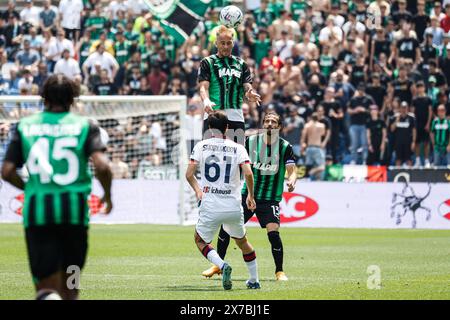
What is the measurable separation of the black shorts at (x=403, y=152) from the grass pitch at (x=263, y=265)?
4.18m

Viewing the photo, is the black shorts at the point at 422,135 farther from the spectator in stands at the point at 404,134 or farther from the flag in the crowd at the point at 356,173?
the flag in the crowd at the point at 356,173

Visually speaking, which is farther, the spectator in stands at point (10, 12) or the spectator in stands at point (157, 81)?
the spectator in stands at point (10, 12)

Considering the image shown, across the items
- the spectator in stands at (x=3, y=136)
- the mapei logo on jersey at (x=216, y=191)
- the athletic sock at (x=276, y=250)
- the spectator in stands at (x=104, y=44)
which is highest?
the spectator in stands at (x=104, y=44)

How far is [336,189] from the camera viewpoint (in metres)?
25.8

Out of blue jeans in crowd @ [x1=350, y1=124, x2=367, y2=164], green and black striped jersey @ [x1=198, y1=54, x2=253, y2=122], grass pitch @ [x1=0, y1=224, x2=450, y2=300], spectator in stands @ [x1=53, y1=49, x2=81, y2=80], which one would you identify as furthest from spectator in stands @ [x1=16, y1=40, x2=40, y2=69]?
green and black striped jersey @ [x1=198, y1=54, x2=253, y2=122]

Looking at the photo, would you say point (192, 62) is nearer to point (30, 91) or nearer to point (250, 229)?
point (30, 91)

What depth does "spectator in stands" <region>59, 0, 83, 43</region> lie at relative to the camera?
1345 inches

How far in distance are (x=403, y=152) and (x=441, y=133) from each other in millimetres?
1185

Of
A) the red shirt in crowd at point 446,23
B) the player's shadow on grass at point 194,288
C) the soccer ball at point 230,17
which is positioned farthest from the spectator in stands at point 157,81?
the player's shadow on grass at point 194,288

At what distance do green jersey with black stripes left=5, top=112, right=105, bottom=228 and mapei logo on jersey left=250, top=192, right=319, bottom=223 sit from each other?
58.2 feet

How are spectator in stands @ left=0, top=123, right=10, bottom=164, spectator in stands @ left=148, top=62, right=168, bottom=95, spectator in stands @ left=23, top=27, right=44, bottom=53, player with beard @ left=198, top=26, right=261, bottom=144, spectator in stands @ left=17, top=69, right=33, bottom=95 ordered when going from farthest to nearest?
1. spectator in stands @ left=23, top=27, right=44, bottom=53
2. spectator in stands @ left=148, top=62, right=168, bottom=95
3. spectator in stands @ left=17, top=69, right=33, bottom=95
4. spectator in stands @ left=0, top=123, right=10, bottom=164
5. player with beard @ left=198, top=26, right=261, bottom=144

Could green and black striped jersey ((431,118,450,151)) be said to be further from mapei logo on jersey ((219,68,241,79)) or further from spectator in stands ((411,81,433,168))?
mapei logo on jersey ((219,68,241,79))

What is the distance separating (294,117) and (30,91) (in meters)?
8.10

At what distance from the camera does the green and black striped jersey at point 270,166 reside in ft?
47.8
